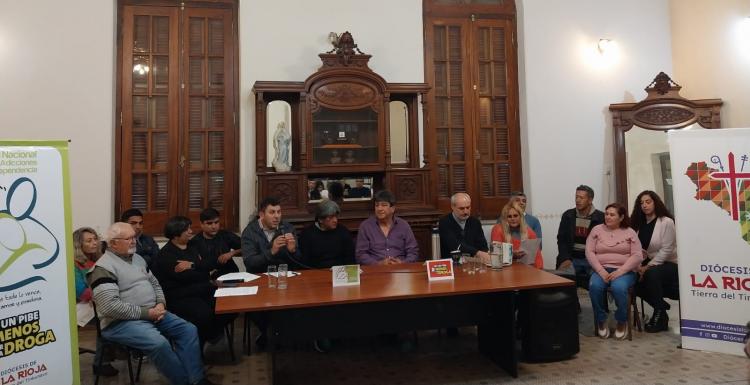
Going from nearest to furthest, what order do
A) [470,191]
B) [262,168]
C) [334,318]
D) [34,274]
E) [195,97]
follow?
[34,274] < [334,318] < [262,168] < [195,97] < [470,191]

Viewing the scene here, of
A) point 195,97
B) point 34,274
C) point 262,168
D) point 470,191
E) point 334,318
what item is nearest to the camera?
point 34,274

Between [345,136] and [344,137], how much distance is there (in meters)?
0.01

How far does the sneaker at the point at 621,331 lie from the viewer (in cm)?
372

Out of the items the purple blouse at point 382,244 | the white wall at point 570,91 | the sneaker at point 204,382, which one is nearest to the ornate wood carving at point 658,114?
the white wall at point 570,91

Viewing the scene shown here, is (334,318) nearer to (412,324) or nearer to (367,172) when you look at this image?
(412,324)

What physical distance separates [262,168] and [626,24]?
4.56 m

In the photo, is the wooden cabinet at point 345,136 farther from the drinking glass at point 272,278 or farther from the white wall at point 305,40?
the drinking glass at point 272,278

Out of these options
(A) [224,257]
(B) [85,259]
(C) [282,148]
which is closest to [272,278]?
(A) [224,257]

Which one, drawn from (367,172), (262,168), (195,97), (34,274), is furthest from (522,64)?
(34,274)

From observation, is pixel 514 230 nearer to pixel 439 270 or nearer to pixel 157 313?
pixel 439 270

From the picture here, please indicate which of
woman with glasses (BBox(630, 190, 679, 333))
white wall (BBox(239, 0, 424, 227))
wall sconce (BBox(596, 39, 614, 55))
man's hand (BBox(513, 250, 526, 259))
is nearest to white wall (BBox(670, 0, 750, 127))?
wall sconce (BBox(596, 39, 614, 55))

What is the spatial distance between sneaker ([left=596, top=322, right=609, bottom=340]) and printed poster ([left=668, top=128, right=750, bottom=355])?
20.3 inches

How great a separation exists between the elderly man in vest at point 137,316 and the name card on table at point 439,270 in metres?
1.51

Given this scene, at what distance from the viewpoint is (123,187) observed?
462 centimetres
